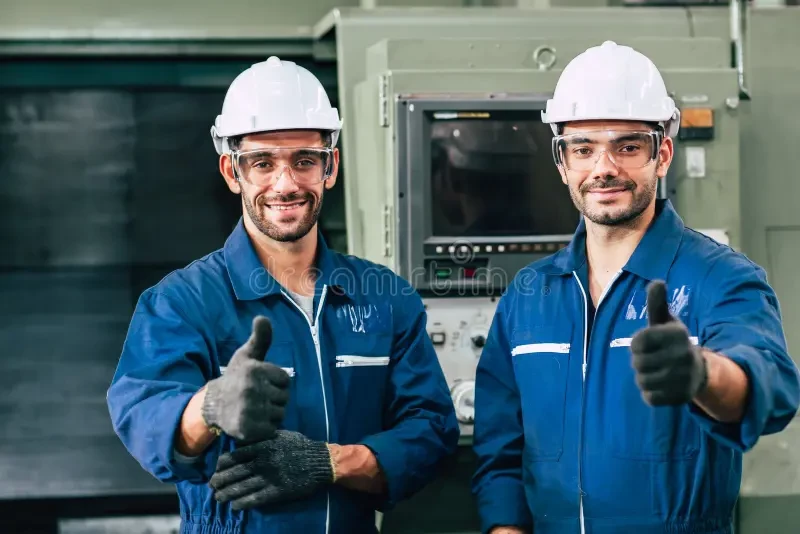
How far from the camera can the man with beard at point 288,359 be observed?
173cm

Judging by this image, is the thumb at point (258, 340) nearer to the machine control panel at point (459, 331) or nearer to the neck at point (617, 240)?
the neck at point (617, 240)

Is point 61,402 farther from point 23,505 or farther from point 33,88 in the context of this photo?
point 33,88

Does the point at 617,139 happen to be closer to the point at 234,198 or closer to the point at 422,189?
the point at 422,189

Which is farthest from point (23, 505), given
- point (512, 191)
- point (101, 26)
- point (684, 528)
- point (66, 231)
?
point (684, 528)

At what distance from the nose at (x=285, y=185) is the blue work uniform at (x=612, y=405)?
459 millimetres

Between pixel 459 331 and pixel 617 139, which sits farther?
pixel 459 331

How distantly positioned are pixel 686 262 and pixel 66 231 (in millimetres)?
1712

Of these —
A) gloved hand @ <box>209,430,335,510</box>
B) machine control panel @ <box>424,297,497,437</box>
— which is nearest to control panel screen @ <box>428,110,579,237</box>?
machine control panel @ <box>424,297,497,437</box>

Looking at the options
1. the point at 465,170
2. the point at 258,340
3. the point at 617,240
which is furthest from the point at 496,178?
the point at 258,340

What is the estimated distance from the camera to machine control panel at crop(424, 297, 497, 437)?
2.55 metres

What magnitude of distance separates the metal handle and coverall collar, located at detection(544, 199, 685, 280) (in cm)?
99

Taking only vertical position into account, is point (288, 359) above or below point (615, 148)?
below

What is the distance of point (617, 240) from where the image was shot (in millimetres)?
1904

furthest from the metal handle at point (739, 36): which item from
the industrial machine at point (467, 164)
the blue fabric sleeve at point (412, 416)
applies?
the blue fabric sleeve at point (412, 416)
